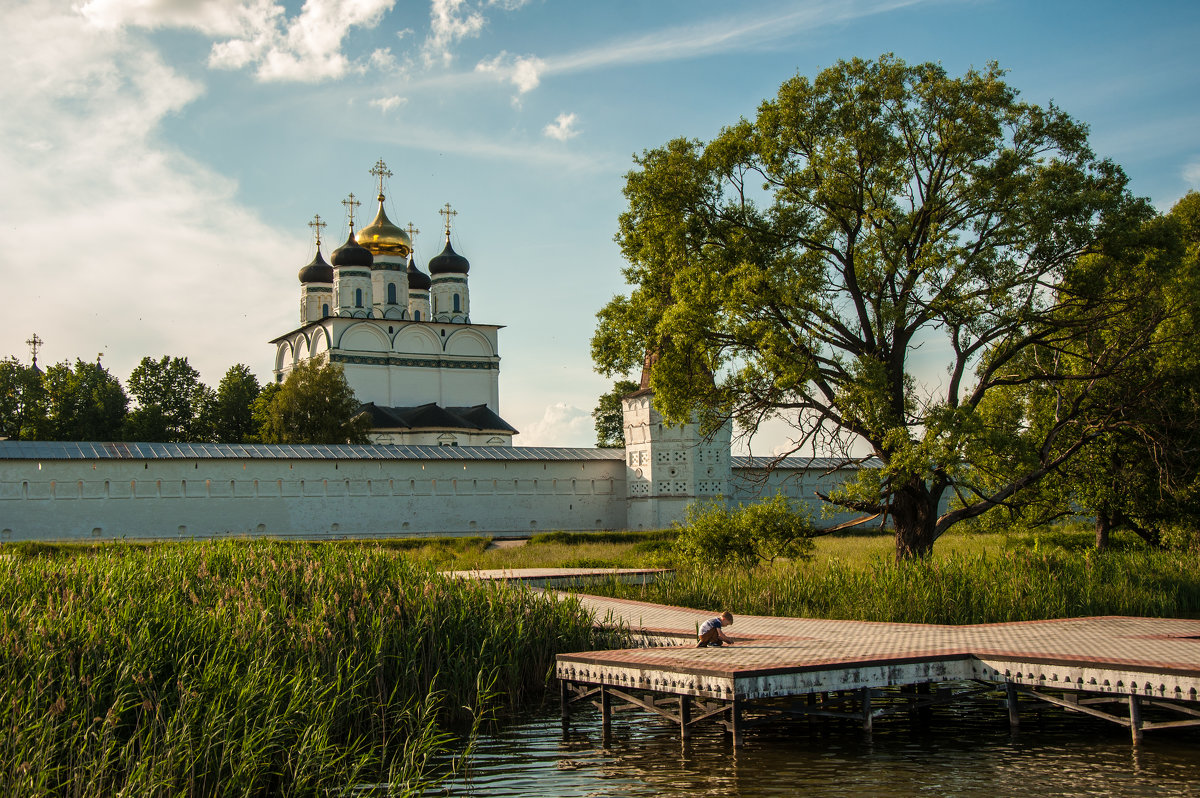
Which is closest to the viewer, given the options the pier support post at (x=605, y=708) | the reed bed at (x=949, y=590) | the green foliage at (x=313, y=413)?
the pier support post at (x=605, y=708)

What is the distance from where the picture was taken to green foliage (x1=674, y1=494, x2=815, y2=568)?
43.8 ft

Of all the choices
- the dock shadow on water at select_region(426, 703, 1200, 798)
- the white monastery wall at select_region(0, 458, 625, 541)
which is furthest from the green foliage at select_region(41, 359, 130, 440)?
the dock shadow on water at select_region(426, 703, 1200, 798)

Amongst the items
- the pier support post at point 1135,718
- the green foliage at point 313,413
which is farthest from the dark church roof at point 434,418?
the pier support post at point 1135,718

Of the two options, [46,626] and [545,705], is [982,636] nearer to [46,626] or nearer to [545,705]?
[545,705]

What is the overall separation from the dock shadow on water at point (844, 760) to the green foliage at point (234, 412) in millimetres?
36009

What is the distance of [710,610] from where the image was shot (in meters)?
11.0

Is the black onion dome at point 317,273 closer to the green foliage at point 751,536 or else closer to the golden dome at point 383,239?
the golden dome at point 383,239

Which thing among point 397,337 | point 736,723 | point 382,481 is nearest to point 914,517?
point 736,723

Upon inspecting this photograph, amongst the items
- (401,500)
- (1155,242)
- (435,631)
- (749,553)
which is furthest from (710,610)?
(401,500)

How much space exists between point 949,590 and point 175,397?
36.8 meters

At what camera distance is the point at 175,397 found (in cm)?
4169

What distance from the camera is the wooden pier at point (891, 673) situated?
265 inches

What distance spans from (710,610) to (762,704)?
3.41 metres

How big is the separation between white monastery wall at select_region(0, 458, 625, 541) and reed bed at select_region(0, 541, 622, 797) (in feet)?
48.8
